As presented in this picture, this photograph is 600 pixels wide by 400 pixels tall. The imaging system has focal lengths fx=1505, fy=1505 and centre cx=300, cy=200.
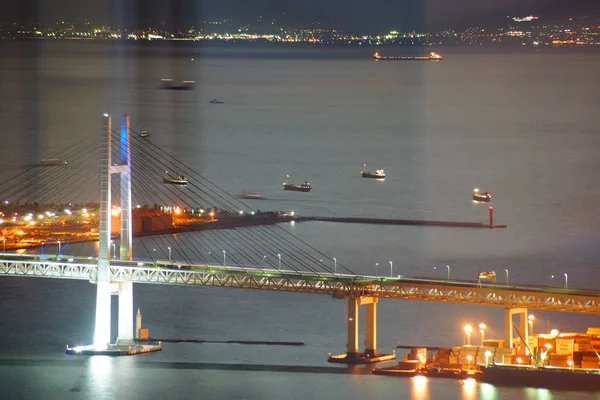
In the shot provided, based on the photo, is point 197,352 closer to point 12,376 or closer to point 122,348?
point 122,348

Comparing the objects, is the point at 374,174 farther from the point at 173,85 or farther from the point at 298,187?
the point at 173,85

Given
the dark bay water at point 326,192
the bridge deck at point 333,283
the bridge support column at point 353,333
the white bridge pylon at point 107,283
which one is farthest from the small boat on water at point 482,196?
the bridge support column at point 353,333

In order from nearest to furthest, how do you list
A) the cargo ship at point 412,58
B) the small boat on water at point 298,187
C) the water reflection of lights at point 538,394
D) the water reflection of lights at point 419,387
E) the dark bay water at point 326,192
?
the water reflection of lights at point 419,387
the water reflection of lights at point 538,394
the dark bay water at point 326,192
the small boat on water at point 298,187
the cargo ship at point 412,58

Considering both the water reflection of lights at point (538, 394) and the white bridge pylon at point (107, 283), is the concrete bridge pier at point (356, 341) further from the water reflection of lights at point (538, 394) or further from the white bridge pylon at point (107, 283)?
the white bridge pylon at point (107, 283)

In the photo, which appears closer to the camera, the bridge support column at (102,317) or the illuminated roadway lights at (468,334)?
the bridge support column at (102,317)

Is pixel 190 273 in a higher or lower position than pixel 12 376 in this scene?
higher

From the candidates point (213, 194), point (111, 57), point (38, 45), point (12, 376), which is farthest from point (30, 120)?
point (38, 45)

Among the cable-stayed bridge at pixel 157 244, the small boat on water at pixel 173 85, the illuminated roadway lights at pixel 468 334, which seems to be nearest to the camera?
the cable-stayed bridge at pixel 157 244
